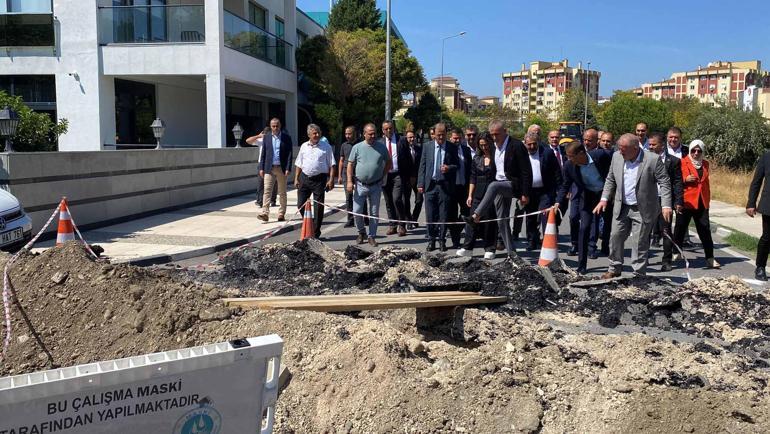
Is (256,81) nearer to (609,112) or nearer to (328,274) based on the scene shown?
(328,274)

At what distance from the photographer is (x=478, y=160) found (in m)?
9.88

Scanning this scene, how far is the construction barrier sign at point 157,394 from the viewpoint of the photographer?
2420 millimetres

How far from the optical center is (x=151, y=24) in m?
20.3

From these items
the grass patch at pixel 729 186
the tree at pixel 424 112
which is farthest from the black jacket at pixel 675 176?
the tree at pixel 424 112

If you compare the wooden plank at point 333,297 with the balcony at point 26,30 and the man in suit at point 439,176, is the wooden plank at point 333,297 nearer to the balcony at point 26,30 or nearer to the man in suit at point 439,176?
the man in suit at point 439,176

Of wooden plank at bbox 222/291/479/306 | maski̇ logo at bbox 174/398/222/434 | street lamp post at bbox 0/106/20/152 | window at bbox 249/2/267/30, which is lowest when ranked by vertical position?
wooden plank at bbox 222/291/479/306

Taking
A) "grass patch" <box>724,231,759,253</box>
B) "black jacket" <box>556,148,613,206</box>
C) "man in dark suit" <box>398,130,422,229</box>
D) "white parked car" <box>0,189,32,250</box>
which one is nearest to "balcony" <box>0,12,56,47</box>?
"man in dark suit" <box>398,130,422,229</box>

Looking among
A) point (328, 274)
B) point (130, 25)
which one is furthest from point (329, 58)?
point (328, 274)

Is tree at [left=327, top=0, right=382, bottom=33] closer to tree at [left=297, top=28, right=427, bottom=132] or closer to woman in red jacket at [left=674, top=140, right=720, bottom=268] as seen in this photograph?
tree at [left=297, top=28, right=427, bottom=132]

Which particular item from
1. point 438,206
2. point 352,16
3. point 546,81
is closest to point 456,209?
point 438,206

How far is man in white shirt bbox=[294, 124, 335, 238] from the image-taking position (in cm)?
1091

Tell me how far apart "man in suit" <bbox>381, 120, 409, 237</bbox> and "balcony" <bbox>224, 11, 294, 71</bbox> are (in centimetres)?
1066

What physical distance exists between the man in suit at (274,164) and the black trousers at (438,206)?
3.87m

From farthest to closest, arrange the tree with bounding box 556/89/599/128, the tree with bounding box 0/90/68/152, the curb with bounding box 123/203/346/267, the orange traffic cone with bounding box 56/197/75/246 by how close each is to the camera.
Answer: the tree with bounding box 556/89/599/128
the tree with bounding box 0/90/68/152
the curb with bounding box 123/203/346/267
the orange traffic cone with bounding box 56/197/75/246
